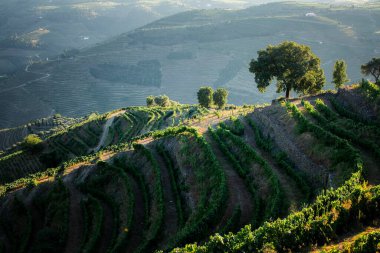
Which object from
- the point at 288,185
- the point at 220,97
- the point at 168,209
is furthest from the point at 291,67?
the point at 220,97

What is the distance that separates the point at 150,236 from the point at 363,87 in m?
40.4

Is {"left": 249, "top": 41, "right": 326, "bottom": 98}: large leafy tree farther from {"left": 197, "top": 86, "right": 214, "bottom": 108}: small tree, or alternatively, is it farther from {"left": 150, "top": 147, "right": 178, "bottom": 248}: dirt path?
{"left": 197, "top": 86, "right": 214, "bottom": 108}: small tree

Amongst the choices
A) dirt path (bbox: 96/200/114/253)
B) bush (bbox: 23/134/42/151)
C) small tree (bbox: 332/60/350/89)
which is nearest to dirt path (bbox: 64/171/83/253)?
dirt path (bbox: 96/200/114/253)

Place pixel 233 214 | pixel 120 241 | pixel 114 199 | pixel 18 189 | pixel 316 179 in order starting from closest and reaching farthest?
pixel 233 214
pixel 316 179
pixel 120 241
pixel 114 199
pixel 18 189

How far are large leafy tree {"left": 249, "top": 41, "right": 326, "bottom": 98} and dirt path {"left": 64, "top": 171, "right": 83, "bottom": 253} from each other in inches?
1679

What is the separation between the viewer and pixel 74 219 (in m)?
52.2

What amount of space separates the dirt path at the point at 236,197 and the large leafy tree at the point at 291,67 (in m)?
29.8

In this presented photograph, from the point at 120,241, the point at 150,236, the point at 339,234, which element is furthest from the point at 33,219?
the point at 339,234

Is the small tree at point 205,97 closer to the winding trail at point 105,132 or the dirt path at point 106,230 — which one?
the winding trail at point 105,132

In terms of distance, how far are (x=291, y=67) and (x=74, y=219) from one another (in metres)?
48.4

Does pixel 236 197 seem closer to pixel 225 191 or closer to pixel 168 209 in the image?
pixel 225 191

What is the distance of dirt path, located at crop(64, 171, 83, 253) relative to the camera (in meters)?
47.6

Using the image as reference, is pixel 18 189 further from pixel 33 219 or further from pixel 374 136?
pixel 374 136

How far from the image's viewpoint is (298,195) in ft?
121
